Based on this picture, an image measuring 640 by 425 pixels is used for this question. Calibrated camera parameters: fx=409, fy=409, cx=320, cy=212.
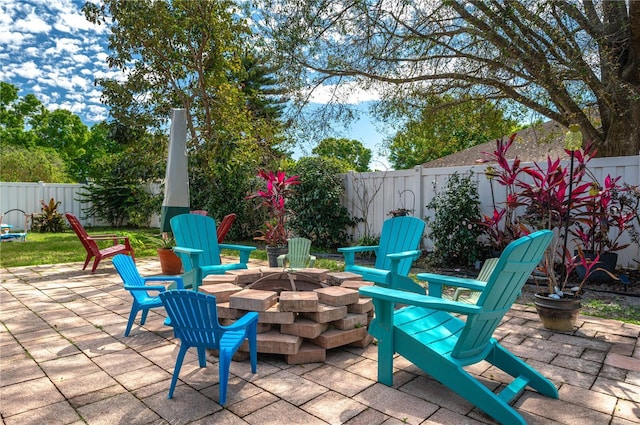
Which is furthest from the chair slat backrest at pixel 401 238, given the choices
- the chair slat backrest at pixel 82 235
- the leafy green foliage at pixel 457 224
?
the chair slat backrest at pixel 82 235

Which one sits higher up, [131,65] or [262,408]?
[131,65]

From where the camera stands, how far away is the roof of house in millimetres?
7953

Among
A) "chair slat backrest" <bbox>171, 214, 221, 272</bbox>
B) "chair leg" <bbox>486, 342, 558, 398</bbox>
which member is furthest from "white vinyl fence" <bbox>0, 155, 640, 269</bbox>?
"chair leg" <bbox>486, 342, 558, 398</bbox>

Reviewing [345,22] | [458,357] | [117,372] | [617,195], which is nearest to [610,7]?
[617,195]

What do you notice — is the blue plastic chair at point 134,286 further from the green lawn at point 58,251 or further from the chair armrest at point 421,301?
the green lawn at point 58,251

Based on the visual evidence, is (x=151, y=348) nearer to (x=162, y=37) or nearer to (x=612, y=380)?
(x=612, y=380)

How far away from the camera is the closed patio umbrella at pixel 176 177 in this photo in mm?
5449

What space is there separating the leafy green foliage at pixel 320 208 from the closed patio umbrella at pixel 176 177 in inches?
95.1

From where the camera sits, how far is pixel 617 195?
460 centimetres

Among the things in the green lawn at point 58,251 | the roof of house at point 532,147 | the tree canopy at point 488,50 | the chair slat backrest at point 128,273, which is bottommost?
the green lawn at point 58,251

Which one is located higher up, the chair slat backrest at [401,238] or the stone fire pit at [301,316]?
the chair slat backrest at [401,238]

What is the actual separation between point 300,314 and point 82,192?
43.4 ft

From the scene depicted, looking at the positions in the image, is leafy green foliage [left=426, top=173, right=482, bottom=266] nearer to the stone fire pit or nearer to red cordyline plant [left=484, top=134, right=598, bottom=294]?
red cordyline plant [left=484, top=134, right=598, bottom=294]

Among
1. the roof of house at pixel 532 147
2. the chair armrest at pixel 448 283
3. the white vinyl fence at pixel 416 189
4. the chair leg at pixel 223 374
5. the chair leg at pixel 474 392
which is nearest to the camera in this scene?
the chair leg at pixel 474 392
